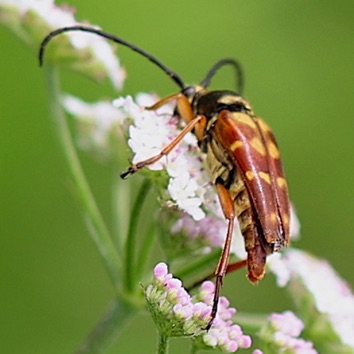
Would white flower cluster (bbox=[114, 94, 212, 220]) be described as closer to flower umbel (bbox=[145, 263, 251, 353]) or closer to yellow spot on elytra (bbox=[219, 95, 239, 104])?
yellow spot on elytra (bbox=[219, 95, 239, 104])

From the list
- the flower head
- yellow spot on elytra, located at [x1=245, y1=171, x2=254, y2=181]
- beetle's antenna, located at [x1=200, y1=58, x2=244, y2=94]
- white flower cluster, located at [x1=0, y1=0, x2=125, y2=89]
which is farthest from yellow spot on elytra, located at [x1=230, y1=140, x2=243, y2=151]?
white flower cluster, located at [x1=0, y1=0, x2=125, y2=89]

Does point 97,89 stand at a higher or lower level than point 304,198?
higher

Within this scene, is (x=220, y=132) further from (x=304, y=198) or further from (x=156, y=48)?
(x=304, y=198)

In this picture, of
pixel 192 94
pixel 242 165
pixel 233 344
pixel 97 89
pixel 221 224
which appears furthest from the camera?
pixel 97 89

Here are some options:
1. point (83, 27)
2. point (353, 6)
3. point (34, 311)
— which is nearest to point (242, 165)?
point (83, 27)

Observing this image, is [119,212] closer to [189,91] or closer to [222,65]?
[189,91]

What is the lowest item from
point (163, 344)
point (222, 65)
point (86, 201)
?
point (163, 344)

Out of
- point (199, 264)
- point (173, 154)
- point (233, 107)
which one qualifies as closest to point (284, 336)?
point (199, 264)
